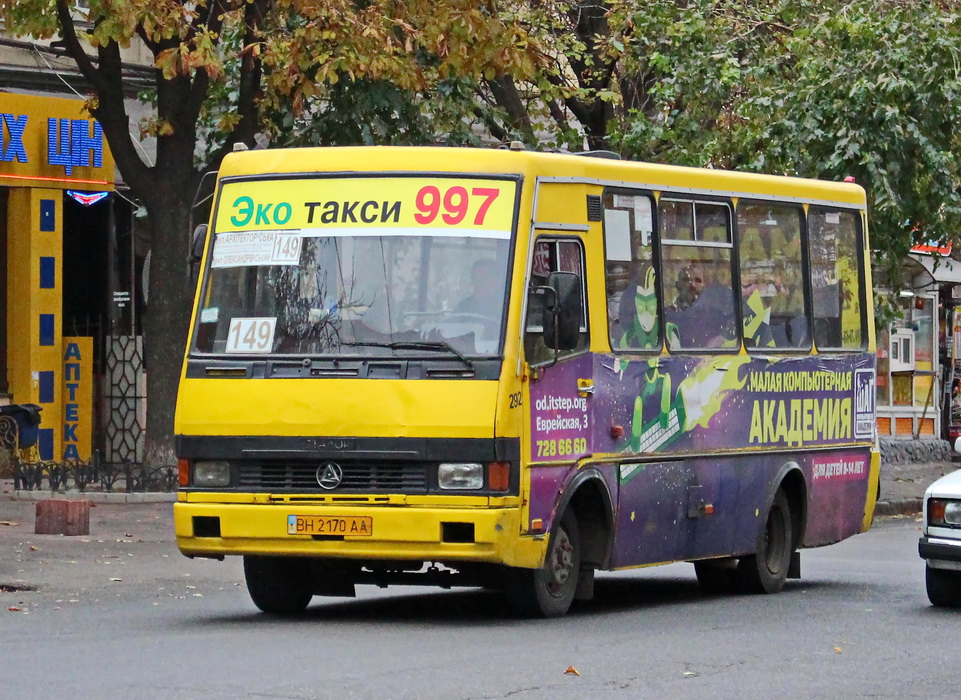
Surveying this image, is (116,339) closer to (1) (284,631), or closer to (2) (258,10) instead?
(2) (258,10)

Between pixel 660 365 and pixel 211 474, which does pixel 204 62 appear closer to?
pixel 660 365

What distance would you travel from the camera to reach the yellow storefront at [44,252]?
2423cm

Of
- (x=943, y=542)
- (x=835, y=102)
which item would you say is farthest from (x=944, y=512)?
(x=835, y=102)

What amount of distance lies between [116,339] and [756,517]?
13788 millimetres

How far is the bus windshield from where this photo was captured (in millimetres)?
11273

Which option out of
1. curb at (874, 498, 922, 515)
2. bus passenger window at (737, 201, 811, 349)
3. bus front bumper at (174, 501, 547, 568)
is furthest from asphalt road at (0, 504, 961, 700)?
curb at (874, 498, 922, 515)

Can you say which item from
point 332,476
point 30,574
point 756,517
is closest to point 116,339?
point 30,574

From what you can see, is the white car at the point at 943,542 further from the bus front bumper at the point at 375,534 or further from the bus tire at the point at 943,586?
the bus front bumper at the point at 375,534

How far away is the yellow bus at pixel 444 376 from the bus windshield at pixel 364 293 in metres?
0.01

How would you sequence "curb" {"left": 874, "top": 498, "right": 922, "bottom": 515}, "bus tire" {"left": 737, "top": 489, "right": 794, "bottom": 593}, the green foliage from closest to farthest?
1. "bus tire" {"left": 737, "top": 489, "right": 794, "bottom": 593}
2. the green foliage
3. "curb" {"left": 874, "top": 498, "right": 922, "bottom": 515}

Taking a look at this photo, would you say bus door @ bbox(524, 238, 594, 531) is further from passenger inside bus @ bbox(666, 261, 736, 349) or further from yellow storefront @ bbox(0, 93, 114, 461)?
yellow storefront @ bbox(0, 93, 114, 461)

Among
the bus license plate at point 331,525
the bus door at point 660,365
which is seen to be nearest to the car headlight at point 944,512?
the bus door at point 660,365

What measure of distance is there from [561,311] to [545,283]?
0.28 metres

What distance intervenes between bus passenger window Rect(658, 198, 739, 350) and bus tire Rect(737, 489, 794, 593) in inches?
54.7
